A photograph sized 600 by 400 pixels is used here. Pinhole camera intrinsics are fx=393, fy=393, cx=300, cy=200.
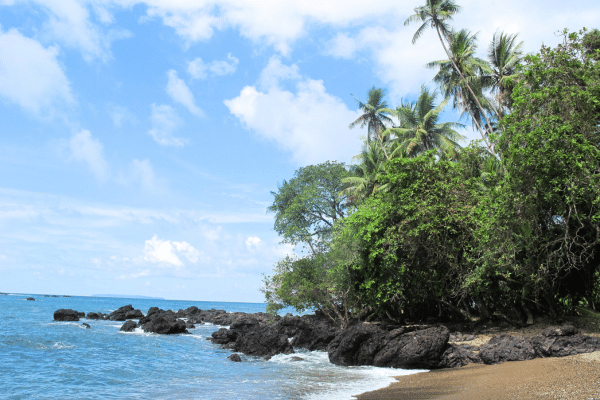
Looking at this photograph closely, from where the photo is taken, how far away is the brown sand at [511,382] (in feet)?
25.8

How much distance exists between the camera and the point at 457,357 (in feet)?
41.0

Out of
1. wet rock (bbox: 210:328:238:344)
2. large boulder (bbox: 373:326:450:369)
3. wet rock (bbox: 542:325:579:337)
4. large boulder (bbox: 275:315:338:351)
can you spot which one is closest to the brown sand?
large boulder (bbox: 373:326:450:369)

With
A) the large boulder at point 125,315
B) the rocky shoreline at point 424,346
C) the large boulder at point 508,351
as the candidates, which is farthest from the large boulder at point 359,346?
the large boulder at point 125,315

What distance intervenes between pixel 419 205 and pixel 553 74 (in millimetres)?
6987

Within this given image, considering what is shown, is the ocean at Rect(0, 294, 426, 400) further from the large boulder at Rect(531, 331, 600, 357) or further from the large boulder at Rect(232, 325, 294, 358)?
the large boulder at Rect(531, 331, 600, 357)

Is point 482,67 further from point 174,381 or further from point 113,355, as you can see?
point 113,355

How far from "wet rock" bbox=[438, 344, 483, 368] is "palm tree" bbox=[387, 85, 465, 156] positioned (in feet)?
50.5

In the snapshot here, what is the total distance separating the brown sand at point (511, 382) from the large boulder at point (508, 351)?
1.48 ft

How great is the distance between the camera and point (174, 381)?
1264cm

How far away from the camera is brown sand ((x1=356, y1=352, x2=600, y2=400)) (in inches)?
309

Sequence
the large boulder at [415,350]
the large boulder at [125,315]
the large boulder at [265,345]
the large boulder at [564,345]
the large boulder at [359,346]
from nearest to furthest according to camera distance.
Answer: the large boulder at [564,345]
the large boulder at [415,350]
the large boulder at [359,346]
the large boulder at [265,345]
the large boulder at [125,315]

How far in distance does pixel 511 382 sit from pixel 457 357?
3.65 metres

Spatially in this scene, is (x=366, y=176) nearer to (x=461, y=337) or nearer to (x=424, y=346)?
(x=461, y=337)

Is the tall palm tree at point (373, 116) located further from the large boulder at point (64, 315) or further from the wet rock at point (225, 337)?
the large boulder at point (64, 315)
